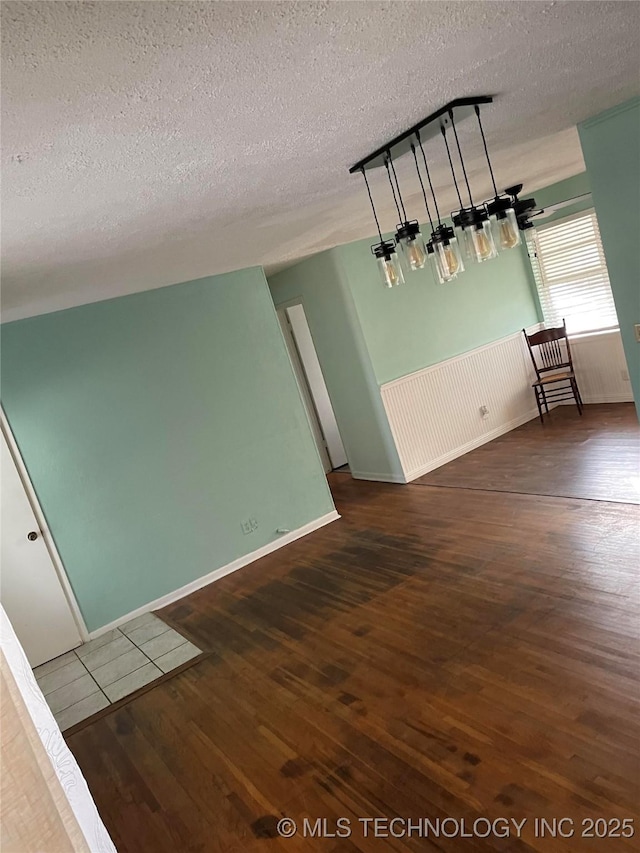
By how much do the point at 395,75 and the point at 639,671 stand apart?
2458 mm

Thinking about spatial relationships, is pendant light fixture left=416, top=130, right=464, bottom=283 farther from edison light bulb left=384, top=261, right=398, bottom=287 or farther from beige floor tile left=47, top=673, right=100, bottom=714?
beige floor tile left=47, top=673, right=100, bottom=714

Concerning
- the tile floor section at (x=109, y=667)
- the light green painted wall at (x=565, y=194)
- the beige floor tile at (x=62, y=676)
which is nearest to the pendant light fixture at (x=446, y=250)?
the tile floor section at (x=109, y=667)

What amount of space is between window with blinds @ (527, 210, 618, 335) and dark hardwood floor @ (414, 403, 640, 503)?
3.25ft

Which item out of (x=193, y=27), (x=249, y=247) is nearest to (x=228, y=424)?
(x=249, y=247)

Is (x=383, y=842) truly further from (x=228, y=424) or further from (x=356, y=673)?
(x=228, y=424)

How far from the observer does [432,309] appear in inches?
259

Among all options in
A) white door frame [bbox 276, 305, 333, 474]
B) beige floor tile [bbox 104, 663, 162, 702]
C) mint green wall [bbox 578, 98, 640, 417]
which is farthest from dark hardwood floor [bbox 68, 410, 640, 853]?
white door frame [bbox 276, 305, 333, 474]

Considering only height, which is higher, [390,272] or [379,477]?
[390,272]

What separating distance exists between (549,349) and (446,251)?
4.66 meters

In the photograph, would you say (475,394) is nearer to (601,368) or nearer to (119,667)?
(601,368)

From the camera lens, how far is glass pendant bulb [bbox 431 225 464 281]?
9.75ft

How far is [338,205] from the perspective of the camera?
3.76 meters

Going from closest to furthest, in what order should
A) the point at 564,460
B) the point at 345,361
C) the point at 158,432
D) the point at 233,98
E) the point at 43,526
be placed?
the point at 233,98 → the point at 43,526 → the point at 158,432 → the point at 564,460 → the point at 345,361

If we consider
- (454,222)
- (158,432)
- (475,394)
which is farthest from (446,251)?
(475,394)
